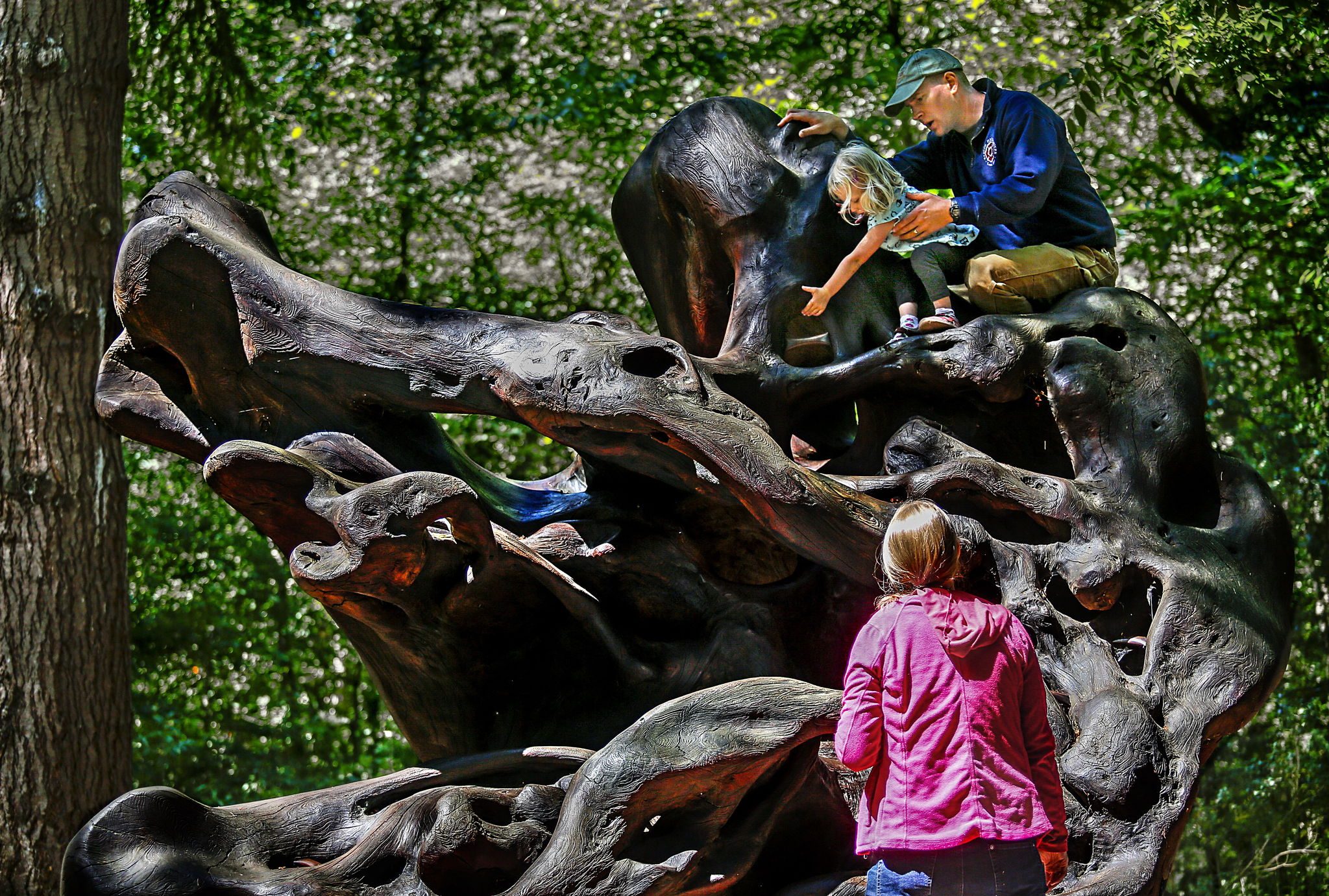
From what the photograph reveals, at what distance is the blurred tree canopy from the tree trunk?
8.06ft

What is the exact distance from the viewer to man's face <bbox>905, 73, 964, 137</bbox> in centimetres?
433

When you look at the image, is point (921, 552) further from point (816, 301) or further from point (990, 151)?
point (990, 151)

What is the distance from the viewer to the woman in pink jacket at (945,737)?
7.83 ft

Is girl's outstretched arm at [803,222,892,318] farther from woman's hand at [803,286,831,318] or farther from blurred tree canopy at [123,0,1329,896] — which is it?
blurred tree canopy at [123,0,1329,896]

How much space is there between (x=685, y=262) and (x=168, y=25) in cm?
566

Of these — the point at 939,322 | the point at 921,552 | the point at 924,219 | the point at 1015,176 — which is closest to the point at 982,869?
the point at 921,552

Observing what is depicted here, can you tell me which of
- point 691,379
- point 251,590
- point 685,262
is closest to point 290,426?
point 691,379

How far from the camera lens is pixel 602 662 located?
13.8 ft

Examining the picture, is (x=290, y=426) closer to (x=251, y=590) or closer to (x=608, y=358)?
(x=608, y=358)

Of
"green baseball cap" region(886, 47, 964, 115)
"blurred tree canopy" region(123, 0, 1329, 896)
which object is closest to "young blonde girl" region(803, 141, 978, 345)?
"green baseball cap" region(886, 47, 964, 115)

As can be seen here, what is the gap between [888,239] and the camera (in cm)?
428

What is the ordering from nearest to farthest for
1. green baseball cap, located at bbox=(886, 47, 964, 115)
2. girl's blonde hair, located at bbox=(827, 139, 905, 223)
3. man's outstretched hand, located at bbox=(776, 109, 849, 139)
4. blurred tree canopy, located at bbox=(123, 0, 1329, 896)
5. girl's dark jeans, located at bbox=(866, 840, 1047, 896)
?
1. girl's dark jeans, located at bbox=(866, 840, 1047, 896)
2. girl's blonde hair, located at bbox=(827, 139, 905, 223)
3. green baseball cap, located at bbox=(886, 47, 964, 115)
4. man's outstretched hand, located at bbox=(776, 109, 849, 139)
5. blurred tree canopy, located at bbox=(123, 0, 1329, 896)

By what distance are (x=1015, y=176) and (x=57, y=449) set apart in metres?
4.32

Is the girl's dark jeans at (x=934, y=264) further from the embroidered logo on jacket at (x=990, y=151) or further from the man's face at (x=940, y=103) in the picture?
the man's face at (x=940, y=103)
